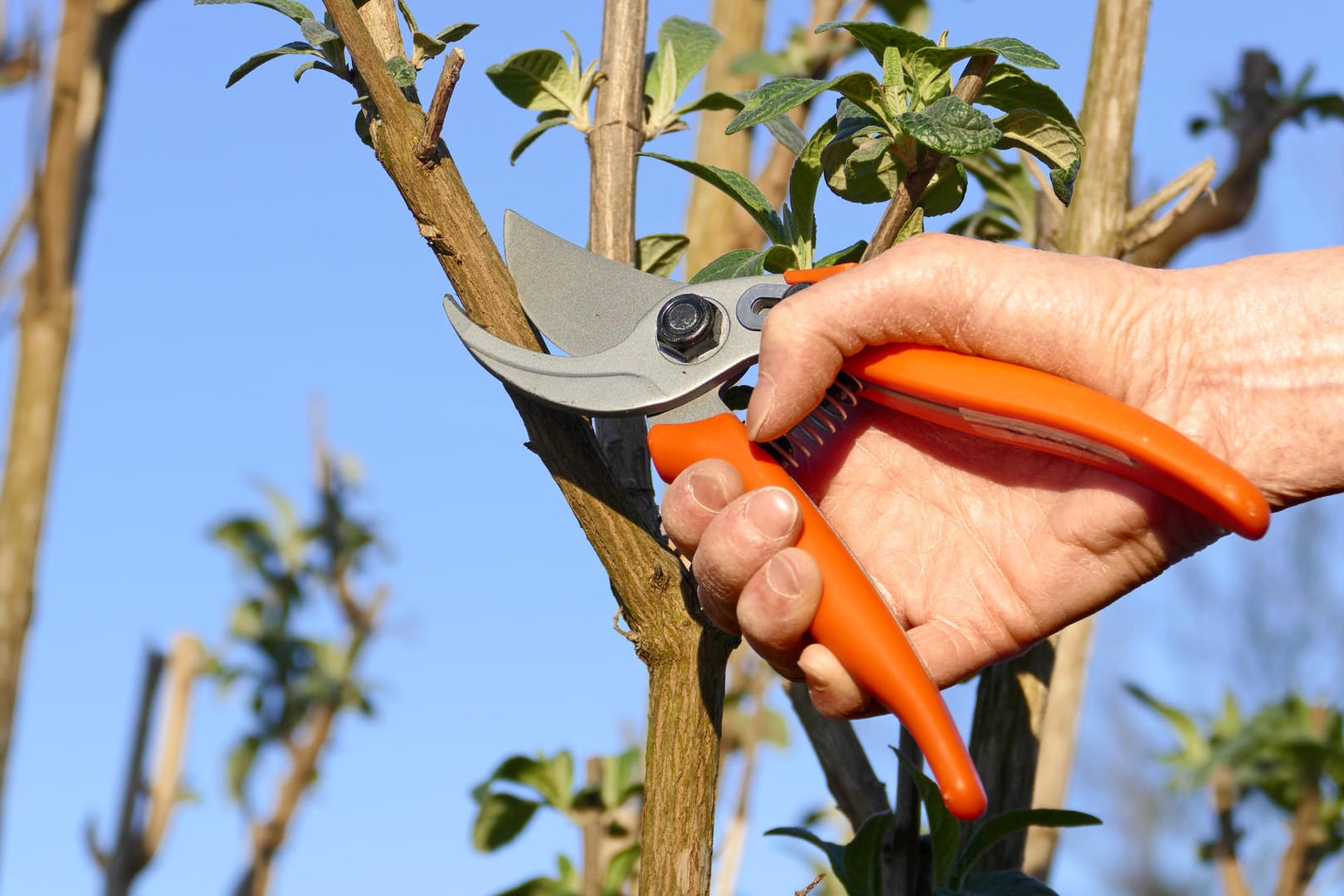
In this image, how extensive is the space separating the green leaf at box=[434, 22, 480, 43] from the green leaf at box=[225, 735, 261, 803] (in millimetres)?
4889

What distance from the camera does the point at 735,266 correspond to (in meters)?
1.69

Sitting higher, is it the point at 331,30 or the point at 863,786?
the point at 331,30

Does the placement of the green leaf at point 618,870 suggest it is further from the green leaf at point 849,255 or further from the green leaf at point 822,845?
the green leaf at point 849,255

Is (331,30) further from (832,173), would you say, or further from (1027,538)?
(1027,538)

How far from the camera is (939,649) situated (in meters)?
1.68

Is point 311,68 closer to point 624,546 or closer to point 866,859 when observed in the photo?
point 624,546

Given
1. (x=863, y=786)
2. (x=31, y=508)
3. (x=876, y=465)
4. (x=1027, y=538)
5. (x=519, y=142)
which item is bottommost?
(x=863, y=786)

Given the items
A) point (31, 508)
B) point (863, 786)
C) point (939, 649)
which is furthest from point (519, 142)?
point (31, 508)

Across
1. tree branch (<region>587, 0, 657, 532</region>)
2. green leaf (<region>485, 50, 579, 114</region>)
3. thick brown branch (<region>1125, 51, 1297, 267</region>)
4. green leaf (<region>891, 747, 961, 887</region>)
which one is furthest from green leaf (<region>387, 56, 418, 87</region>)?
thick brown branch (<region>1125, 51, 1297, 267</region>)

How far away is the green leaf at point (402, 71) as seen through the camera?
1504 millimetres

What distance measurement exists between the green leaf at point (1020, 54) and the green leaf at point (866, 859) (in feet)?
3.25

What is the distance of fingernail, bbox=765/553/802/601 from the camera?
140cm

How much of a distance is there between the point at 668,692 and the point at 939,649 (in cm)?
44

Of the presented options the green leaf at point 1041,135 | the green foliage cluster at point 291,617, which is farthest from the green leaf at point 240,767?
the green leaf at point 1041,135
